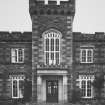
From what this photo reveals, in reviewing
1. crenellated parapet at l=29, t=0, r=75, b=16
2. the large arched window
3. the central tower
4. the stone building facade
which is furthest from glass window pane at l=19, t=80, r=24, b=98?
crenellated parapet at l=29, t=0, r=75, b=16

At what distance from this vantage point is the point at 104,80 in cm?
2638

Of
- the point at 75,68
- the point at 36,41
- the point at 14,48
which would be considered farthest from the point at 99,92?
the point at 14,48

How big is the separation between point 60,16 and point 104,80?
8.16m

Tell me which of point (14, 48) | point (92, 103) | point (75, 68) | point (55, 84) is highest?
point (14, 48)

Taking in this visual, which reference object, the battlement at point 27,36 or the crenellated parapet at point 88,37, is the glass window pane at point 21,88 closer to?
the battlement at point 27,36

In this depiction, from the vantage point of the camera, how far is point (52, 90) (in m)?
27.1

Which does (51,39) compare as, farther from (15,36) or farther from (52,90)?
(52,90)

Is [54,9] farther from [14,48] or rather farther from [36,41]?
[14,48]

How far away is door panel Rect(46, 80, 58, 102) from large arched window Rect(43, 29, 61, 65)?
2.26m

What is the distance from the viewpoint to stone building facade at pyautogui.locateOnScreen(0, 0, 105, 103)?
2581 cm

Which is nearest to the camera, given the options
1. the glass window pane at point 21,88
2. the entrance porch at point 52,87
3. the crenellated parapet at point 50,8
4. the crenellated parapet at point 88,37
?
the entrance porch at point 52,87

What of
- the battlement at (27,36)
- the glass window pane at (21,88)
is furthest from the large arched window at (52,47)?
the glass window pane at (21,88)

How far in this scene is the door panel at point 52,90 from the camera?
26.8m

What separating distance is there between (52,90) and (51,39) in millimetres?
5535
